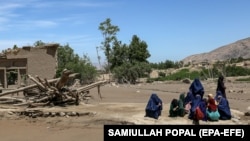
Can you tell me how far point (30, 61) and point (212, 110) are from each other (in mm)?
16446

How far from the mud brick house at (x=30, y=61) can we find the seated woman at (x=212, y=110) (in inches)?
624

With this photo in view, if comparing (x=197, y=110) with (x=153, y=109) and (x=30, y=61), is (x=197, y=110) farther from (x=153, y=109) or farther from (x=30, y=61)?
(x=30, y=61)

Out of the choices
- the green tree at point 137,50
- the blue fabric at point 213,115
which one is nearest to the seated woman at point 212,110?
the blue fabric at point 213,115

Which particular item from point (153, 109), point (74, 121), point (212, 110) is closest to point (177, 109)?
point (153, 109)

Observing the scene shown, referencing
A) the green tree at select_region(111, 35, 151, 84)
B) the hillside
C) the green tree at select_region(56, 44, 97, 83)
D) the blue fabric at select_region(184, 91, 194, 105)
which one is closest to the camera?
the blue fabric at select_region(184, 91, 194, 105)

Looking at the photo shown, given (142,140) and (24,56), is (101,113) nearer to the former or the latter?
(142,140)

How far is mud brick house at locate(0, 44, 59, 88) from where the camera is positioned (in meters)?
27.6

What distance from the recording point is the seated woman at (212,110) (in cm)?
1366

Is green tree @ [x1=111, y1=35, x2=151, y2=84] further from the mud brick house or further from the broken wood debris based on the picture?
the broken wood debris

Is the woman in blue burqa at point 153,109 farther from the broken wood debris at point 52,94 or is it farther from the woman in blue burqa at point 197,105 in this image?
the broken wood debris at point 52,94

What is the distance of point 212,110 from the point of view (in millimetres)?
13812

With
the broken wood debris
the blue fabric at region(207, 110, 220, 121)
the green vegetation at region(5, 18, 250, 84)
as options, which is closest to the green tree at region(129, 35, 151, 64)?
the green vegetation at region(5, 18, 250, 84)

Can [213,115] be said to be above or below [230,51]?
below

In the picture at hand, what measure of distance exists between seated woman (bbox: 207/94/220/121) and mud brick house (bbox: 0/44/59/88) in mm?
15857
